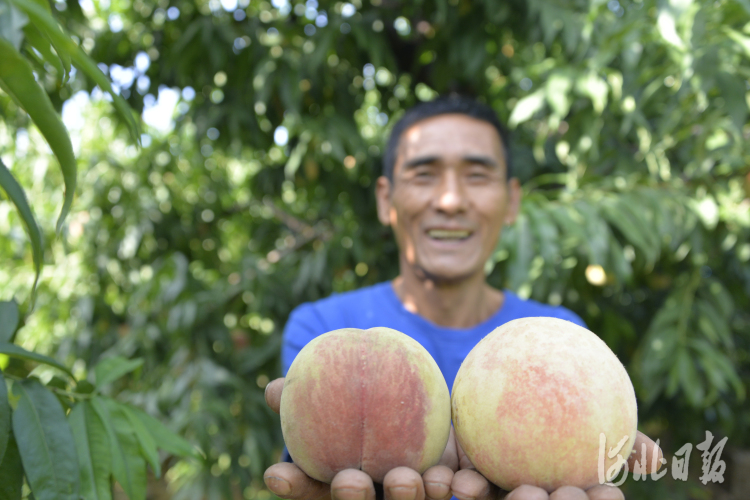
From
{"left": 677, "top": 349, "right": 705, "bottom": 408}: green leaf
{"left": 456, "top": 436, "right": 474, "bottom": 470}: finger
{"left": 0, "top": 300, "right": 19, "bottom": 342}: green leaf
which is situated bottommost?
{"left": 677, "top": 349, "right": 705, "bottom": 408}: green leaf

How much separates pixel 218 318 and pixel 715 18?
249 centimetres

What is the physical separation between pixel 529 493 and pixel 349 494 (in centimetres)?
29

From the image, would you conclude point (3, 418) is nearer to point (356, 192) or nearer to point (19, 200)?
point (19, 200)

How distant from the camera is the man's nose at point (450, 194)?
2.00 m

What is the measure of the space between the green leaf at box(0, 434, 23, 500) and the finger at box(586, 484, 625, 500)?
1000mm

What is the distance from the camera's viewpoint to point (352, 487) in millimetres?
875

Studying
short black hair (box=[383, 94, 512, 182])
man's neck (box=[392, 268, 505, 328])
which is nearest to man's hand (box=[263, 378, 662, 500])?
man's neck (box=[392, 268, 505, 328])

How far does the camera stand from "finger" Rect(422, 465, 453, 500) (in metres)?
0.91

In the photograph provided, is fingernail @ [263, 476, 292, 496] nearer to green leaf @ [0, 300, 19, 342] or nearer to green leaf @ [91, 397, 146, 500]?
green leaf @ [91, 397, 146, 500]

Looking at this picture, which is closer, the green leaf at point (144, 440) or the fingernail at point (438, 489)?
the fingernail at point (438, 489)

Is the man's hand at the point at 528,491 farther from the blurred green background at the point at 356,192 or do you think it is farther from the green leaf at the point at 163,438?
the blurred green background at the point at 356,192

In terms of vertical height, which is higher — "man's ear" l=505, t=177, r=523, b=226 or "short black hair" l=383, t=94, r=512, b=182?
"short black hair" l=383, t=94, r=512, b=182

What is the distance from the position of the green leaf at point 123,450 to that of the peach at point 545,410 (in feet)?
2.23

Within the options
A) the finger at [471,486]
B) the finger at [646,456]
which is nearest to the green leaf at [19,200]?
the finger at [471,486]
